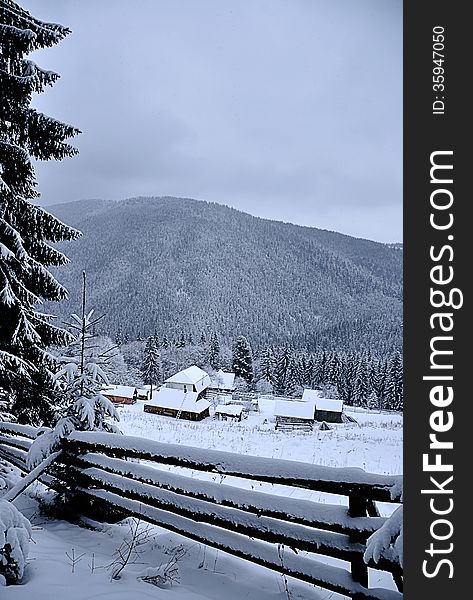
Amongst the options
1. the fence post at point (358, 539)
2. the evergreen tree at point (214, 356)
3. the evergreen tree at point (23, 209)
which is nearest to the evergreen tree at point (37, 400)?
the evergreen tree at point (23, 209)

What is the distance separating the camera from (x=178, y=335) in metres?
114

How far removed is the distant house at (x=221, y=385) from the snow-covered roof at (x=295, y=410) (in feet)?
58.6

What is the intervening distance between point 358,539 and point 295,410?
137ft

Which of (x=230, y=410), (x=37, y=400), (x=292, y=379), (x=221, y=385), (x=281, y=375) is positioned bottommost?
(x=230, y=410)

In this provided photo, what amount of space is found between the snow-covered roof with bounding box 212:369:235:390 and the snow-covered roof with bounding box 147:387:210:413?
2037 centimetres

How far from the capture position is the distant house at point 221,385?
63122mm

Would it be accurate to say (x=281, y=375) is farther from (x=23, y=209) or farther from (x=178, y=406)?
(x=23, y=209)

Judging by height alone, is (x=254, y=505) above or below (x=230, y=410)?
above

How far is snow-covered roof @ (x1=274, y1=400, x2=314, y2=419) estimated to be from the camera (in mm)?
42312

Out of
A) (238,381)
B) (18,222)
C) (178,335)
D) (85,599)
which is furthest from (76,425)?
(178,335)

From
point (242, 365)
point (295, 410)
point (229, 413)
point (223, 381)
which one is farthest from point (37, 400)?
point (242, 365)

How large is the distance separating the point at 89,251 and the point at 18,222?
659 feet

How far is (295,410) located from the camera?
43500mm

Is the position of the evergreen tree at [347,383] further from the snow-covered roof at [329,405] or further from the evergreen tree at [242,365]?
the snow-covered roof at [329,405]
